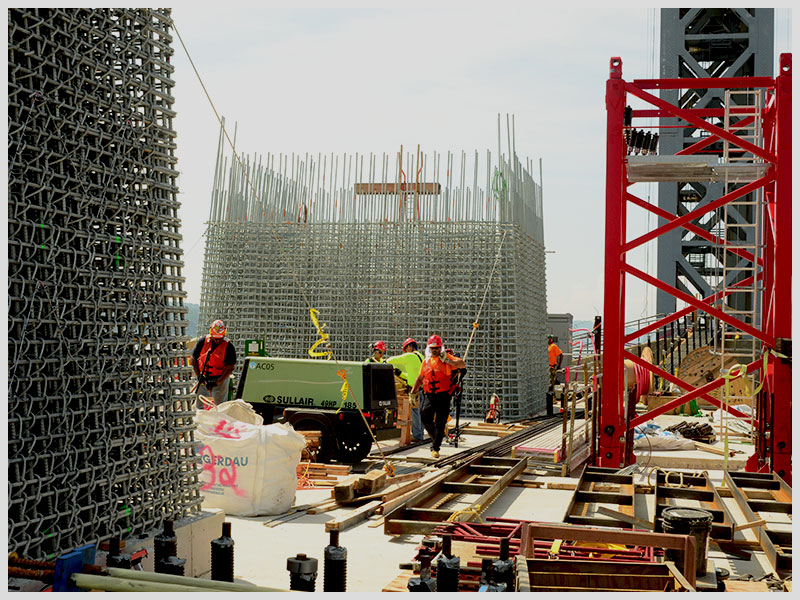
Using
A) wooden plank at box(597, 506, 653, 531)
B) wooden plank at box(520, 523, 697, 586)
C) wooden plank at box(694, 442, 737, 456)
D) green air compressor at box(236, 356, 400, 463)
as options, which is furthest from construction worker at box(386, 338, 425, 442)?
wooden plank at box(520, 523, 697, 586)

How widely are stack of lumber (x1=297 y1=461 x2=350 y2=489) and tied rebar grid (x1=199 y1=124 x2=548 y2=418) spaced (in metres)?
8.70

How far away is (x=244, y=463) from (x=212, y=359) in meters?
5.10

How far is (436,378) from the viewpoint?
40.2 feet

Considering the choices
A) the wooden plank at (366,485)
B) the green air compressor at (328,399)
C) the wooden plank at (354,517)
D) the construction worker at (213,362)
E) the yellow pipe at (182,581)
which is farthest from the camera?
the construction worker at (213,362)

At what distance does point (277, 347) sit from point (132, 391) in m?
14.8

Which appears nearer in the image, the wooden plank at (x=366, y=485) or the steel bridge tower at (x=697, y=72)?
the wooden plank at (x=366, y=485)

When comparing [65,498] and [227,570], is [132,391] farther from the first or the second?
[227,570]

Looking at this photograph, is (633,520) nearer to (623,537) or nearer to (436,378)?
(623,537)

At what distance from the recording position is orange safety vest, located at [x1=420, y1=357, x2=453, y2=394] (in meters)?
→ 12.2

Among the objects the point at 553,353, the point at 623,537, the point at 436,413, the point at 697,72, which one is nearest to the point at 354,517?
the point at 623,537

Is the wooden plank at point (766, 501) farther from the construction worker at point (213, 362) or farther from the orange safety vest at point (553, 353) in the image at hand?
the orange safety vest at point (553, 353)

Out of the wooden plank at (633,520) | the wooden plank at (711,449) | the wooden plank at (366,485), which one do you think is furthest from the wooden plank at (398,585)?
the wooden plank at (711,449)

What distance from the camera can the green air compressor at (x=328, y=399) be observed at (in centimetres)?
1121

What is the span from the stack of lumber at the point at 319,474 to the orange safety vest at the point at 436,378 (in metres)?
2.21
